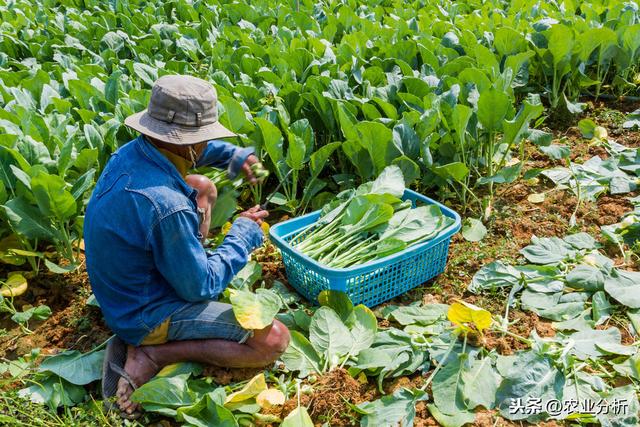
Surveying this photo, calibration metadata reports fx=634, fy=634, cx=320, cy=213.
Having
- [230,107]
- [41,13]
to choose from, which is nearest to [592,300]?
[230,107]

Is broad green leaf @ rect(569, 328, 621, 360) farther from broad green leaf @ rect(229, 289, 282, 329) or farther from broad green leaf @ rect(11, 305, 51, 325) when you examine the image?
broad green leaf @ rect(11, 305, 51, 325)

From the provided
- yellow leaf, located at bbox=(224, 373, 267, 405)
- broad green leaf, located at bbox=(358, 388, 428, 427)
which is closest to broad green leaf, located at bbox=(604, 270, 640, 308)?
broad green leaf, located at bbox=(358, 388, 428, 427)

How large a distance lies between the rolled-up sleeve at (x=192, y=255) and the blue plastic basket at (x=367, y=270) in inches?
19.0

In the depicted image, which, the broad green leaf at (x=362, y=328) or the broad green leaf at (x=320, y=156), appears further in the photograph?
the broad green leaf at (x=320, y=156)

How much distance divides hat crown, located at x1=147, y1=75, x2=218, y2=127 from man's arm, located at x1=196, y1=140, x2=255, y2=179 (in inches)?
37.1

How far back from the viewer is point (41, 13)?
7758 millimetres

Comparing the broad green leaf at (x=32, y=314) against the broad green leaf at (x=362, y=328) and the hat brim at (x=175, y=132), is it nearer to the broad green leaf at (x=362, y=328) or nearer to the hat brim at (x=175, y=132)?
the hat brim at (x=175, y=132)

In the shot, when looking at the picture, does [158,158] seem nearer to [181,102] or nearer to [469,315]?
[181,102]

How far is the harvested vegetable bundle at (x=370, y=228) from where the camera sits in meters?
3.60

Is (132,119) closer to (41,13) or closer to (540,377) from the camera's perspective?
(540,377)

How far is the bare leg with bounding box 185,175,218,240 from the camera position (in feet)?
11.7

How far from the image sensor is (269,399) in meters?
2.96

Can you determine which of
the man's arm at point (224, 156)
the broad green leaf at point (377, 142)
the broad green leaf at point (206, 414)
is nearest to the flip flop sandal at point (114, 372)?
the broad green leaf at point (206, 414)

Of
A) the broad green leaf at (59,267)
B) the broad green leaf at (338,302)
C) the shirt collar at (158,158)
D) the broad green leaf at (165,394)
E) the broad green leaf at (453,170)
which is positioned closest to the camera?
the shirt collar at (158,158)
